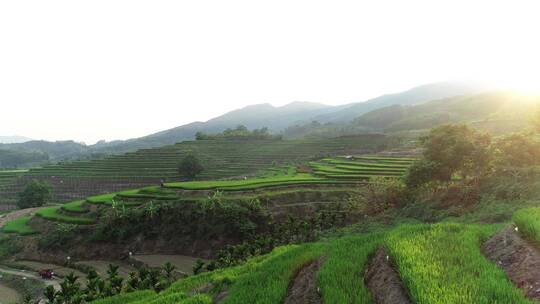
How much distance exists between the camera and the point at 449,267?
7.10 m

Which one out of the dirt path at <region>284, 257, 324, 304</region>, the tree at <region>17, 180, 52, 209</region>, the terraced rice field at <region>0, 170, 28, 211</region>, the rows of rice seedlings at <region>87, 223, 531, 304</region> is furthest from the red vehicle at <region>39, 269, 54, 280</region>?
the terraced rice field at <region>0, 170, 28, 211</region>

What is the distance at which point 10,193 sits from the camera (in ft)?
244

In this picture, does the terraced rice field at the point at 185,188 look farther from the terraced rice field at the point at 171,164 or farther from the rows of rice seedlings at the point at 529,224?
the rows of rice seedlings at the point at 529,224

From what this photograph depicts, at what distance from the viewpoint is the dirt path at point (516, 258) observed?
6.46 m

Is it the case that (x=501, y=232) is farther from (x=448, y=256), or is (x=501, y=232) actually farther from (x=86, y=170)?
(x=86, y=170)

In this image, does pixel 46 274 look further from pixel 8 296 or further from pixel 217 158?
pixel 217 158

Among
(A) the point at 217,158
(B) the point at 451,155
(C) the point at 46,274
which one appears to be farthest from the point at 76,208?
(B) the point at 451,155

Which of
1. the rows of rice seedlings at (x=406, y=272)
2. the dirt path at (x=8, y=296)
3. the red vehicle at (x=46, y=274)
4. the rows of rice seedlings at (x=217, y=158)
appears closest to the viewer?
the rows of rice seedlings at (x=406, y=272)

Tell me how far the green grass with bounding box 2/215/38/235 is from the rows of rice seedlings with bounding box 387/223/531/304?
54467 millimetres

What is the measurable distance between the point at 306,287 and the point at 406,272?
2.41 meters

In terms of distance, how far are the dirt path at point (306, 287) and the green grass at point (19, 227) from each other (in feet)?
171

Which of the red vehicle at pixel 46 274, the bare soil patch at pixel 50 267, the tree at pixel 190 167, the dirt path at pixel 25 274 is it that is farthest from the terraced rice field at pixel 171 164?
the red vehicle at pixel 46 274

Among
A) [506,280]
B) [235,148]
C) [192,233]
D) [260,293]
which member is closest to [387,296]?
[506,280]

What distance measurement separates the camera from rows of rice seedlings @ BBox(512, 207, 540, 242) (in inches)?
302
